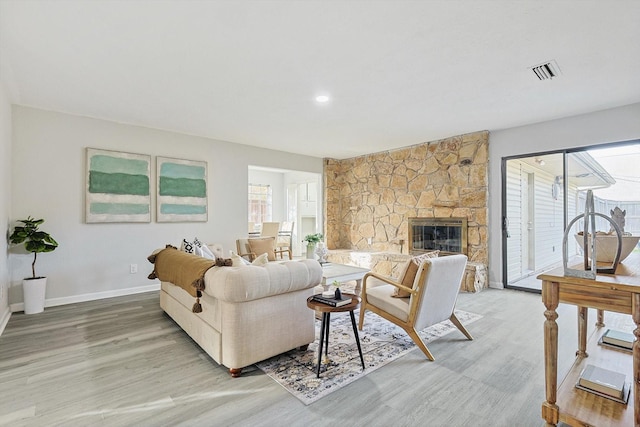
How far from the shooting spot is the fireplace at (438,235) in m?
5.31

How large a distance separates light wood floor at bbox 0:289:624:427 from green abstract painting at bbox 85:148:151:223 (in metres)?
1.67

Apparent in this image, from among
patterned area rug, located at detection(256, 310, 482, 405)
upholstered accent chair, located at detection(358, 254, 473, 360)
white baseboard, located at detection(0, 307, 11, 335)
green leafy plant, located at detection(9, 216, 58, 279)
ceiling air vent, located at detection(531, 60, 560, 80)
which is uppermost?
ceiling air vent, located at detection(531, 60, 560, 80)

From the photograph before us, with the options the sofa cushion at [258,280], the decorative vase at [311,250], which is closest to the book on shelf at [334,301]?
the sofa cushion at [258,280]

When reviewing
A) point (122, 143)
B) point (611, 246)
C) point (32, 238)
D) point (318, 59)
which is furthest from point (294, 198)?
point (611, 246)

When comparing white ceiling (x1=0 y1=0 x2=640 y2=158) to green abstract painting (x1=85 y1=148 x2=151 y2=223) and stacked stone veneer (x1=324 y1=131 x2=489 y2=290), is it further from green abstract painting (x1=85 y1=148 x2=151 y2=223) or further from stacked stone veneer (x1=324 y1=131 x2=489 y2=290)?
stacked stone veneer (x1=324 y1=131 x2=489 y2=290)

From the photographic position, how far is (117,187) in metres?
4.47

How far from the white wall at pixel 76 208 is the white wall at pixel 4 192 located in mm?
200

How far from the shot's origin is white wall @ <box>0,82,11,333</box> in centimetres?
324

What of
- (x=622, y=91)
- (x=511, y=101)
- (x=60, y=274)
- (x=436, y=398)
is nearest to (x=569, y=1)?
(x=511, y=101)

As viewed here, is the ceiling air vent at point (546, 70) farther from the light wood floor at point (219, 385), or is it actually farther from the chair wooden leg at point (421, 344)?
the chair wooden leg at point (421, 344)

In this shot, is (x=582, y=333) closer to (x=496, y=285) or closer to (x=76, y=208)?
(x=496, y=285)

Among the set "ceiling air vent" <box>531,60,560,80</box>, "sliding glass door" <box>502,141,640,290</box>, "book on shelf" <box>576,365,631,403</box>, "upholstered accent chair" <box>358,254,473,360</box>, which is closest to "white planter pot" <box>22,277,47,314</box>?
"upholstered accent chair" <box>358,254,473,360</box>

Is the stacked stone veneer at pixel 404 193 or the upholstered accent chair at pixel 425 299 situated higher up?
the stacked stone veneer at pixel 404 193

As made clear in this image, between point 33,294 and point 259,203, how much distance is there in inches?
222
